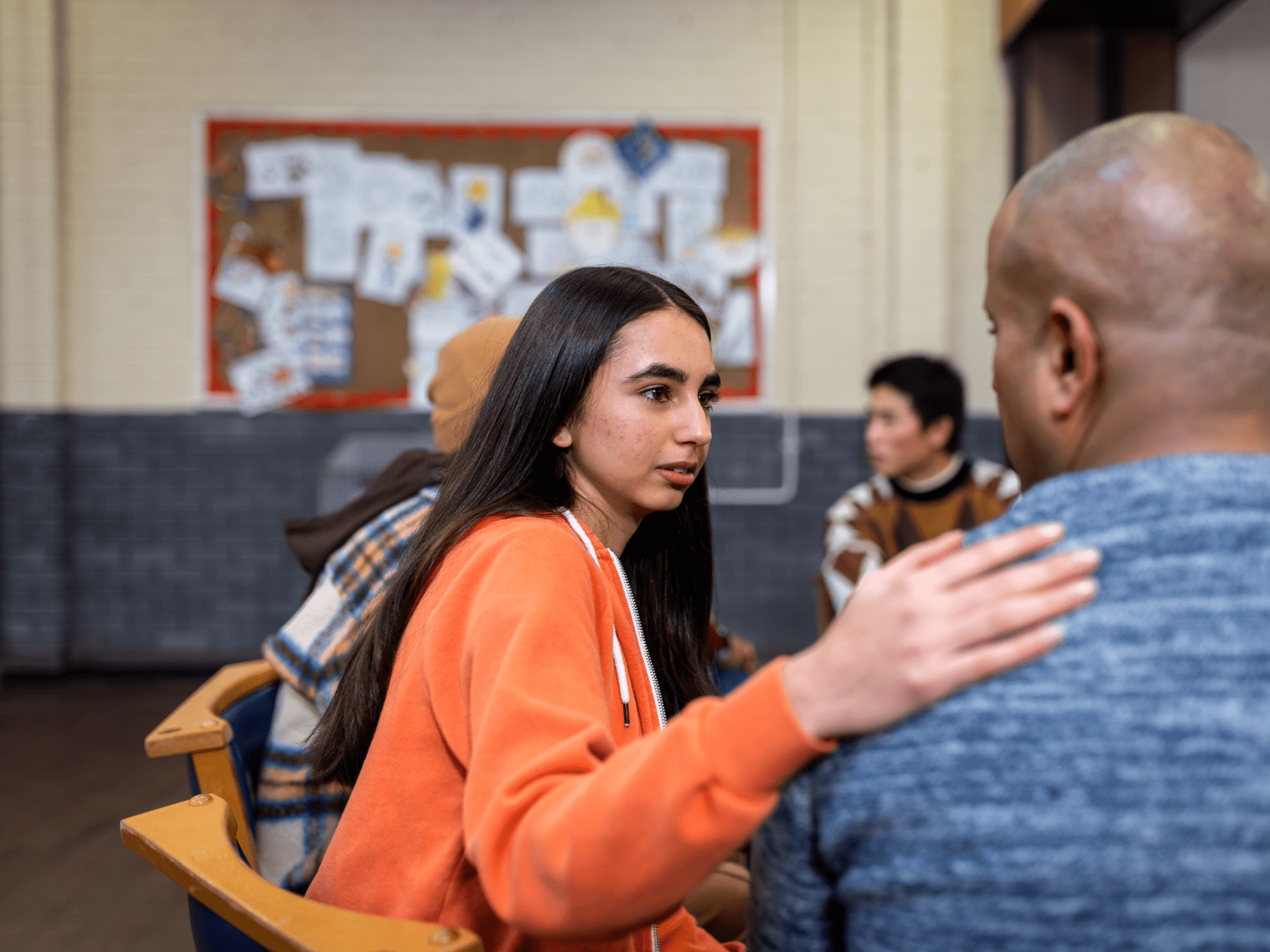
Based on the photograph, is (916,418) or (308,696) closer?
(308,696)

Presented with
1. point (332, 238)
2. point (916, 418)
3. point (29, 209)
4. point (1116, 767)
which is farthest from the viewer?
point (332, 238)

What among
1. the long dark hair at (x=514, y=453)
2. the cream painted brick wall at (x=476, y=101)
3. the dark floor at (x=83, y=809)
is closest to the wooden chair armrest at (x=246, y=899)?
the long dark hair at (x=514, y=453)

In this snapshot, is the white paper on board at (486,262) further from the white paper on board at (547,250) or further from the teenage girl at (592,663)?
the teenage girl at (592,663)

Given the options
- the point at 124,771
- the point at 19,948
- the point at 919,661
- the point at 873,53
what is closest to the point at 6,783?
the point at 124,771

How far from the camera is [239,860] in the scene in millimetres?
820

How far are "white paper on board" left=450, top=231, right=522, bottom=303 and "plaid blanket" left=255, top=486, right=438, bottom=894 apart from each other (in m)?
3.10

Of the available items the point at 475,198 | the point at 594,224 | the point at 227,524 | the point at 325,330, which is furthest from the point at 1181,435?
the point at 227,524

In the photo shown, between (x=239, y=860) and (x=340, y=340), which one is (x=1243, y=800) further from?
(x=340, y=340)

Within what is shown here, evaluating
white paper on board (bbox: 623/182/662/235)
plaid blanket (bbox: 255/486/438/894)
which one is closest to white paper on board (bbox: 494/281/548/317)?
white paper on board (bbox: 623/182/662/235)

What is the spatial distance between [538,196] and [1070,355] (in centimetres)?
399

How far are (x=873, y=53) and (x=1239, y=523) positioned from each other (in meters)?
4.28

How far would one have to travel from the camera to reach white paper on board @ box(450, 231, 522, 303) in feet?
14.1

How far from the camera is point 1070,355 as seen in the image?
60 centimetres

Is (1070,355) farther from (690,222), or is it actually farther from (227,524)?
(227,524)
